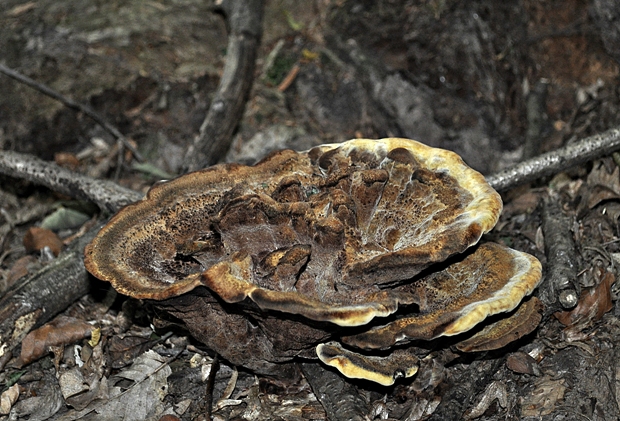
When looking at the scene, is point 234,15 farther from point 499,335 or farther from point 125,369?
point 499,335

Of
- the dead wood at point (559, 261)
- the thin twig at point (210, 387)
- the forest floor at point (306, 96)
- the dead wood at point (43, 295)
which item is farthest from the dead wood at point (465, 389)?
the dead wood at point (43, 295)

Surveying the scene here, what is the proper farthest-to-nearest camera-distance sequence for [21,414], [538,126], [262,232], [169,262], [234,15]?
[234,15] → [538,126] → [21,414] → [169,262] → [262,232]

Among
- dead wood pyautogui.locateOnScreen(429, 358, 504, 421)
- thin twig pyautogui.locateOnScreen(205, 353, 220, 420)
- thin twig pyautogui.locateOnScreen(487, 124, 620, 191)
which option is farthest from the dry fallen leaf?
thin twig pyautogui.locateOnScreen(205, 353, 220, 420)

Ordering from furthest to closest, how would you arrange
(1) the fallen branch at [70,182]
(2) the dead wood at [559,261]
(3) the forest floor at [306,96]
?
(1) the fallen branch at [70,182], (3) the forest floor at [306,96], (2) the dead wood at [559,261]

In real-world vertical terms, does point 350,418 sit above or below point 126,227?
below

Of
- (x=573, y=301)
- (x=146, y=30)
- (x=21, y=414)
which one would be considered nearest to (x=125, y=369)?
(x=21, y=414)

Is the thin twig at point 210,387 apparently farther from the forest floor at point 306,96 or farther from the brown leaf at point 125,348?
the brown leaf at point 125,348
